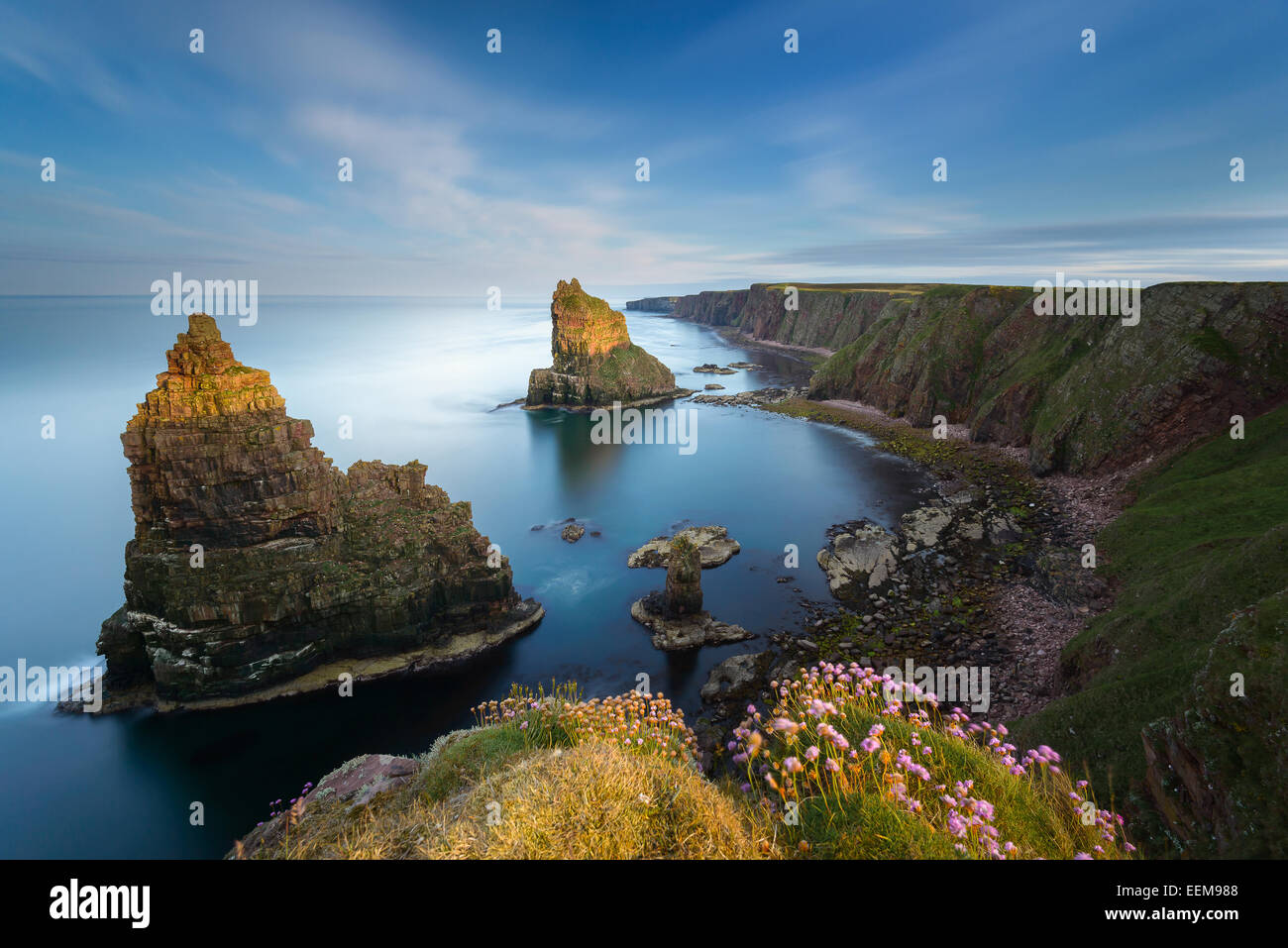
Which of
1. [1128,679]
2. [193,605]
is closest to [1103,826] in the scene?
[1128,679]

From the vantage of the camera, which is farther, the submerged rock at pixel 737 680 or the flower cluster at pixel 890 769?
the submerged rock at pixel 737 680

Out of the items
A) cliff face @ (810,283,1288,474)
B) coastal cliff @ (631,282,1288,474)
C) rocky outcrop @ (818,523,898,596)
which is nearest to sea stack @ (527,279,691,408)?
coastal cliff @ (631,282,1288,474)

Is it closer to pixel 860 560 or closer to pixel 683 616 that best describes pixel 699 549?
pixel 683 616

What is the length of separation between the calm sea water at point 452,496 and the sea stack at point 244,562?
6.97 ft

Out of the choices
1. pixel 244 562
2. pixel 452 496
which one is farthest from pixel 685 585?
pixel 452 496

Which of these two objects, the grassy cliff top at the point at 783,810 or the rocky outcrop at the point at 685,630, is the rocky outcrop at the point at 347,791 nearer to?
the grassy cliff top at the point at 783,810

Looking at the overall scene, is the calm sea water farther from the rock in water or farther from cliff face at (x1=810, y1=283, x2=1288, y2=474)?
cliff face at (x1=810, y1=283, x2=1288, y2=474)

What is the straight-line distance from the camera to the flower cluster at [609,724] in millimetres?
9156

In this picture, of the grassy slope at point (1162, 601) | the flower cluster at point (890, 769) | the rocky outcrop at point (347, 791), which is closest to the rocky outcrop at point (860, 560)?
the grassy slope at point (1162, 601)

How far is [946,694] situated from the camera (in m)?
25.4

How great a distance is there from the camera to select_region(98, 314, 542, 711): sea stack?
29.2m

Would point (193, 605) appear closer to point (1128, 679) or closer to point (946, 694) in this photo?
point (946, 694)

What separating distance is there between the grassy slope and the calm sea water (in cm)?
1627
